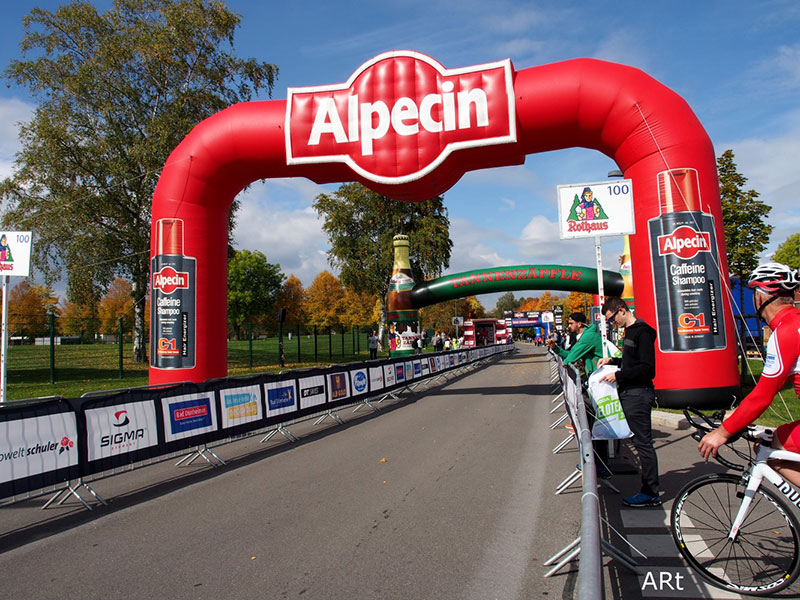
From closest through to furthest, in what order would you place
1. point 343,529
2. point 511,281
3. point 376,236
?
point 343,529, point 511,281, point 376,236

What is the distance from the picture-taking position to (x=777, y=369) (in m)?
3.18

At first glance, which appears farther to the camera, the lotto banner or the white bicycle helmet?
the lotto banner

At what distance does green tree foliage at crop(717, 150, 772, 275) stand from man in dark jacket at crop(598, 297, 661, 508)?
16879 mm

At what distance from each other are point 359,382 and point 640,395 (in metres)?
8.44

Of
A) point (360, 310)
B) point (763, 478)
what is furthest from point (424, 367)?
point (360, 310)

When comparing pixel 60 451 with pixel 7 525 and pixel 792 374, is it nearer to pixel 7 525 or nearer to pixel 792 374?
pixel 7 525

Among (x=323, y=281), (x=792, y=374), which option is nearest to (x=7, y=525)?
(x=792, y=374)

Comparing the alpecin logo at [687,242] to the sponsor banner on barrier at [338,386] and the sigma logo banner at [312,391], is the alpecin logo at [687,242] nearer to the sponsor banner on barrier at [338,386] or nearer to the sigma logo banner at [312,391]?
the sponsor banner on barrier at [338,386]

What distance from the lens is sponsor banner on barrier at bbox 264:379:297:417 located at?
9.59m

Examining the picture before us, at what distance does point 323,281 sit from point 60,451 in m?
66.7

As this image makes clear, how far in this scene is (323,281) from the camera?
237ft

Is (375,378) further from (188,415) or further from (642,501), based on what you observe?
(642,501)

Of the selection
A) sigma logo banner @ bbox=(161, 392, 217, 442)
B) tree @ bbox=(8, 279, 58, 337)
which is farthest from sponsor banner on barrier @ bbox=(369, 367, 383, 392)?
tree @ bbox=(8, 279, 58, 337)

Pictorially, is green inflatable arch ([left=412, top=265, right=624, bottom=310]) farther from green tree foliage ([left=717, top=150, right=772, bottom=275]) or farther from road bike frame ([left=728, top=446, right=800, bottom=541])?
road bike frame ([left=728, top=446, right=800, bottom=541])
